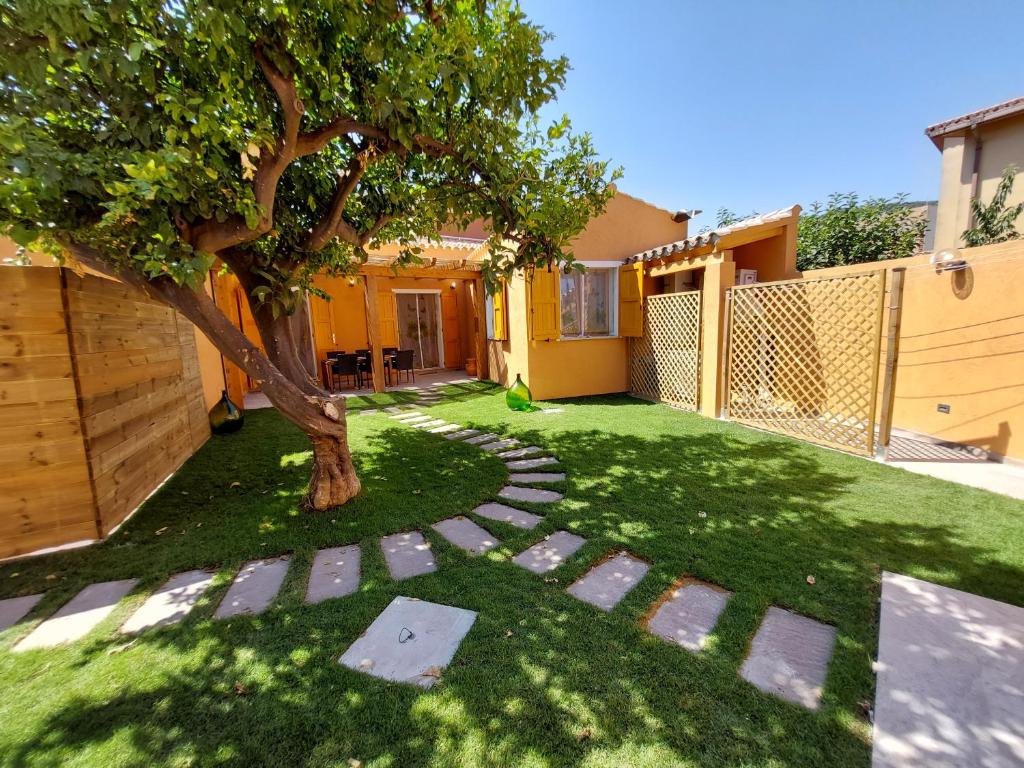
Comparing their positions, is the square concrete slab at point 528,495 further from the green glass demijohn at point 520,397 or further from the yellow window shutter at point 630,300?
the yellow window shutter at point 630,300

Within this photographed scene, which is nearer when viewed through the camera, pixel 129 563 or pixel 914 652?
pixel 914 652

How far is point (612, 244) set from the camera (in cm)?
805

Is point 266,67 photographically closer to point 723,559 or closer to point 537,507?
point 537,507

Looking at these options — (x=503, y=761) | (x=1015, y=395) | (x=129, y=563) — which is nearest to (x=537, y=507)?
(x=503, y=761)

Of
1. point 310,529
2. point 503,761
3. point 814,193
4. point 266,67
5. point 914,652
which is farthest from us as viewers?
point 814,193

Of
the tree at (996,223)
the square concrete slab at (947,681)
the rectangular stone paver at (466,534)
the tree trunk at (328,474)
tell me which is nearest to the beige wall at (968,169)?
the tree at (996,223)

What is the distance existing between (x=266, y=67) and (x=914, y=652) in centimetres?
447

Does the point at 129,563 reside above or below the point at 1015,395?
below

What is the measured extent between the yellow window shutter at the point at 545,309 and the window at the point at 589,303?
41cm

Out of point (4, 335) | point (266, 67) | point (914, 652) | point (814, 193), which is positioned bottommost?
point (914, 652)

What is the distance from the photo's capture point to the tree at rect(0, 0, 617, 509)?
75.9 inches

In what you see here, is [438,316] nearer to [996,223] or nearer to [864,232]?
[864,232]

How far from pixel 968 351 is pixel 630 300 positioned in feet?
15.1

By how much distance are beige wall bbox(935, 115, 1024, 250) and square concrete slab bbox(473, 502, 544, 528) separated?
11.1m
